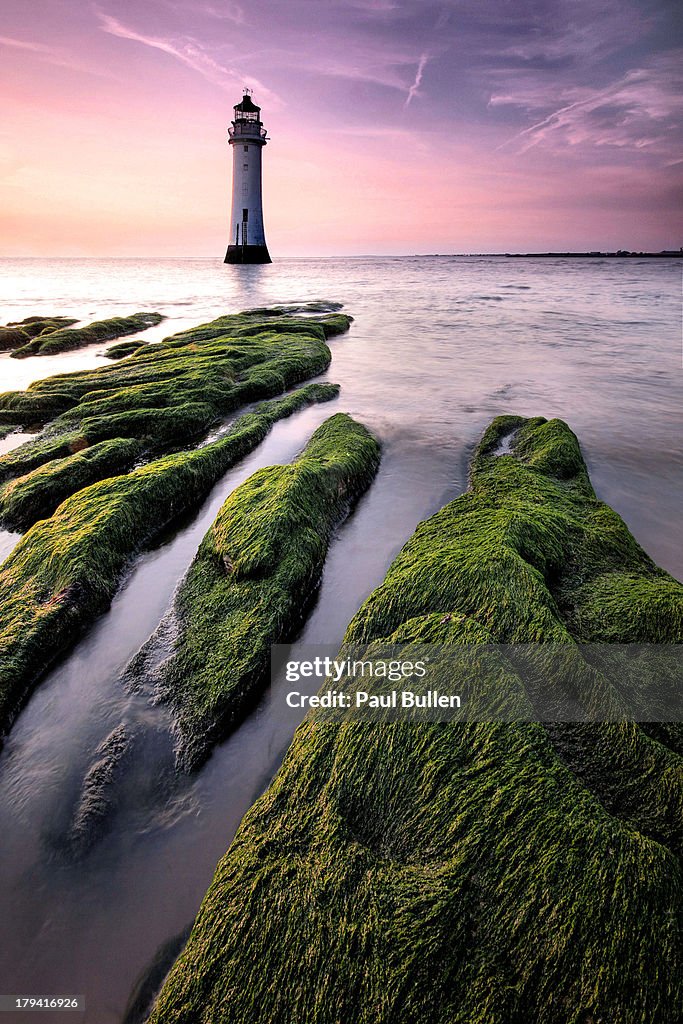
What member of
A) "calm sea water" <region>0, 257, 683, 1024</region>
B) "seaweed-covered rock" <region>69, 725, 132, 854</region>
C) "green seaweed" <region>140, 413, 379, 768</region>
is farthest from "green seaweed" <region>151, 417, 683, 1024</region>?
"seaweed-covered rock" <region>69, 725, 132, 854</region>

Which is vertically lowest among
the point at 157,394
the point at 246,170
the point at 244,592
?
the point at 244,592

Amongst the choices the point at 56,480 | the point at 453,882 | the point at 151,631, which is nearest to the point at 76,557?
the point at 151,631

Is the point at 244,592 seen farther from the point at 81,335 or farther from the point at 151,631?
the point at 81,335

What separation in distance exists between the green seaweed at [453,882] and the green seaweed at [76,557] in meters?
2.09

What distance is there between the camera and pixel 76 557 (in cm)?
457

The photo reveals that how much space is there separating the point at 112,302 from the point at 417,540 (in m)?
31.2

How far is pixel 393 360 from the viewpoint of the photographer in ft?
49.2

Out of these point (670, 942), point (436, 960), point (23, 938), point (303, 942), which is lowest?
point (23, 938)

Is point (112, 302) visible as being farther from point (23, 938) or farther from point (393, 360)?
point (23, 938)

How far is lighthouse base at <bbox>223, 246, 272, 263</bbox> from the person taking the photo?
186ft

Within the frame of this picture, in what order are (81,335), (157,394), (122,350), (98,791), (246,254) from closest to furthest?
1. (98,791)
2. (157,394)
3. (122,350)
4. (81,335)
5. (246,254)

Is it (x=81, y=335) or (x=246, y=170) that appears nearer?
(x=81, y=335)

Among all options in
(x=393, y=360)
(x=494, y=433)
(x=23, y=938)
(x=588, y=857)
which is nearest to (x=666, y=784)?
(x=588, y=857)

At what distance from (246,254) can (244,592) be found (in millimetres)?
60737
